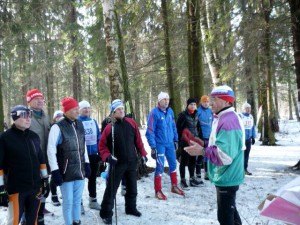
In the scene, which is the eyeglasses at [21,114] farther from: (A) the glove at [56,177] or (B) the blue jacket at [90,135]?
(B) the blue jacket at [90,135]

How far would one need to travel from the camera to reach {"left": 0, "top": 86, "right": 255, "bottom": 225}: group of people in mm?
3422

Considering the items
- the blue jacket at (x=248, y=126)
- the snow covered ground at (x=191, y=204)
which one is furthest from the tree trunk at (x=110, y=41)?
the blue jacket at (x=248, y=126)

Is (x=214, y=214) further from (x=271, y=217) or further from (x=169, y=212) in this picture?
(x=271, y=217)

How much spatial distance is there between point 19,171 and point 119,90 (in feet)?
11.9

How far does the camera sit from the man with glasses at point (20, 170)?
3.57m

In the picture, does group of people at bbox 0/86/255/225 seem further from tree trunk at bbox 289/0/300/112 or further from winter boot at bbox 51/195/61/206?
tree trunk at bbox 289/0/300/112

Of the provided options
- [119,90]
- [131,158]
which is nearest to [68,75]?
[119,90]

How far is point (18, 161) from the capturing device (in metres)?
3.64

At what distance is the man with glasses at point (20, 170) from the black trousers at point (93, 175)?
6.44 ft

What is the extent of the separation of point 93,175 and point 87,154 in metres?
0.97

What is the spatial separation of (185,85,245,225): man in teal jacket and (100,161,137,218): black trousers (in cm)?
200

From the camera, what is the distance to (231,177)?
3.39m

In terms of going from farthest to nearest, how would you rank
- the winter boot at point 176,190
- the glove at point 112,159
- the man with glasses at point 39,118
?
the winter boot at point 176,190 < the glove at point 112,159 < the man with glasses at point 39,118

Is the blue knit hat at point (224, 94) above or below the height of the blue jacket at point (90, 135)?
above
